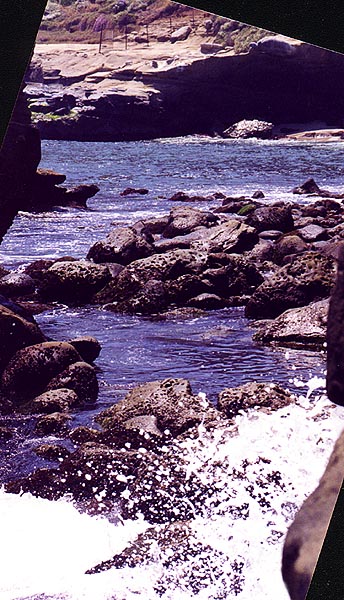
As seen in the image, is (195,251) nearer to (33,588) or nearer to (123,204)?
(123,204)

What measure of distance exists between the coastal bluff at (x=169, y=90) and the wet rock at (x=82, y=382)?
0.97 metres

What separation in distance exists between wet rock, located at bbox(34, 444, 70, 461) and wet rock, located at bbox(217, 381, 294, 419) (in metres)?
0.61

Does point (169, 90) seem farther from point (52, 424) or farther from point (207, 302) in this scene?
point (52, 424)

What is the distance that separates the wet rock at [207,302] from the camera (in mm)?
3588

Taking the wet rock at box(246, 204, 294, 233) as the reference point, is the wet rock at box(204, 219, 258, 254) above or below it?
below

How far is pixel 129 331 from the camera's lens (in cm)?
363

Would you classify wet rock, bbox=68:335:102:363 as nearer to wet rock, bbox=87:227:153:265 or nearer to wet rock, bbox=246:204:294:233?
wet rock, bbox=87:227:153:265

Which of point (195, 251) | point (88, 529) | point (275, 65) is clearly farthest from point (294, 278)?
point (88, 529)

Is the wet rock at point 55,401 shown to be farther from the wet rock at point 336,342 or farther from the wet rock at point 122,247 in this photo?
the wet rock at point 336,342

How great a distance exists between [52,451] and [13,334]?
52cm

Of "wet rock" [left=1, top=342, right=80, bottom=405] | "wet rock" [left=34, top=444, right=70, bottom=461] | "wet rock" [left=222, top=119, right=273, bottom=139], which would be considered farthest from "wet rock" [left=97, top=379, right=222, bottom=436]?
"wet rock" [left=222, top=119, right=273, bottom=139]

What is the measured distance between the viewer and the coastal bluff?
3.75 metres

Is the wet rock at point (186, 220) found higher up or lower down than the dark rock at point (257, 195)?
lower down

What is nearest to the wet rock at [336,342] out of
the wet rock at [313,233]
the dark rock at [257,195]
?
the wet rock at [313,233]
